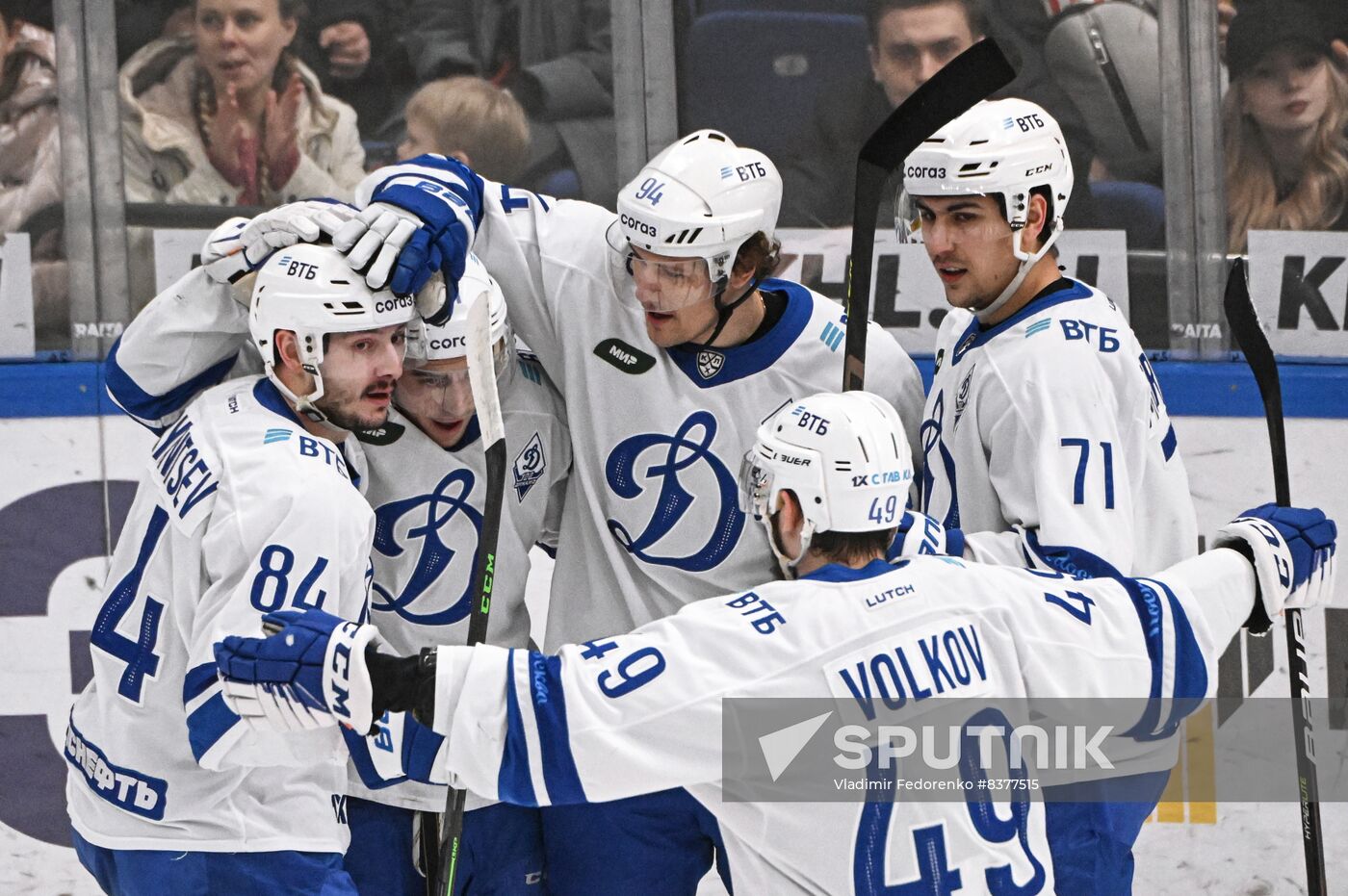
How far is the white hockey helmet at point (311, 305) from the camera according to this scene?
237 centimetres

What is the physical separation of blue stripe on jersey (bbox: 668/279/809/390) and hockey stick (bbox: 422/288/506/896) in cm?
44

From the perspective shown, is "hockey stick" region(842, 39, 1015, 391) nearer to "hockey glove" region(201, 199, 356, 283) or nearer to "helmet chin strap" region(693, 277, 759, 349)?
"helmet chin strap" region(693, 277, 759, 349)

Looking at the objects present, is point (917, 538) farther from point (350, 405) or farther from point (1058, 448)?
point (350, 405)

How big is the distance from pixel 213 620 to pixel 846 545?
806 millimetres

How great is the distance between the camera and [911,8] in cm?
388

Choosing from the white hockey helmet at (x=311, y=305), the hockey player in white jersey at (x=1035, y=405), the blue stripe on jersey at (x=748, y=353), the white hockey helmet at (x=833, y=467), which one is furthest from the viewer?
the blue stripe on jersey at (x=748, y=353)

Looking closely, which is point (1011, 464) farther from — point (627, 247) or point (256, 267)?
point (256, 267)

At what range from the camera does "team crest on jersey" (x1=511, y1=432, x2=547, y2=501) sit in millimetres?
2865

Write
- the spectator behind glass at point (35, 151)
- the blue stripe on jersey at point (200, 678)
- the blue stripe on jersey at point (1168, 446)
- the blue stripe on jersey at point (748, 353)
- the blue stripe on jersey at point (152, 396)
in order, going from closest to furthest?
the blue stripe on jersey at point (200, 678)
the blue stripe on jersey at point (152, 396)
the blue stripe on jersey at point (1168, 446)
the blue stripe on jersey at point (748, 353)
the spectator behind glass at point (35, 151)

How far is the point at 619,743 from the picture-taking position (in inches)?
75.1

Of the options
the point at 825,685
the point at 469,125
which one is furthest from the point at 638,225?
the point at 469,125

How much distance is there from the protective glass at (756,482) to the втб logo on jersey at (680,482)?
64cm

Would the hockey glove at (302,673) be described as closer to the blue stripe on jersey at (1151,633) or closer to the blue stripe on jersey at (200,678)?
the blue stripe on jersey at (200,678)

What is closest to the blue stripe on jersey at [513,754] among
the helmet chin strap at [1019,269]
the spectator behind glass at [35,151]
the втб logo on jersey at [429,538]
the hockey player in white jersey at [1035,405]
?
the hockey player in white jersey at [1035,405]
